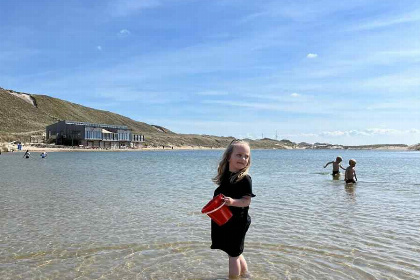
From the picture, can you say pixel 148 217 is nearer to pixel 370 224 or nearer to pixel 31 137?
pixel 370 224

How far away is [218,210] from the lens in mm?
5070

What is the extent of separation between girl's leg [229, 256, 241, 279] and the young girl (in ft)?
0.21

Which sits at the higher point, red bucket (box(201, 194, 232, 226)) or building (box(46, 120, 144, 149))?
building (box(46, 120, 144, 149))

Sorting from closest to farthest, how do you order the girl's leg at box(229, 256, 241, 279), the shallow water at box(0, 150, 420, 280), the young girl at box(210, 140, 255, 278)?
1. the young girl at box(210, 140, 255, 278)
2. the girl's leg at box(229, 256, 241, 279)
3. the shallow water at box(0, 150, 420, 280)

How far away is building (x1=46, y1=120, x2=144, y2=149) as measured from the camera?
123 meters

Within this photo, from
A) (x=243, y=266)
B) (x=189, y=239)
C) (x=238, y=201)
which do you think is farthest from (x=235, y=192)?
(x=189, y=239)

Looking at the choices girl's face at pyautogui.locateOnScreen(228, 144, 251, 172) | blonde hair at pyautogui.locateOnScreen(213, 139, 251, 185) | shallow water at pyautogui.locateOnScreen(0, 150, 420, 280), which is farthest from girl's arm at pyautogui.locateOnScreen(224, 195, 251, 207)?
shallow water at pyautogui.locateOnScreen(0, 150, 420, 280)

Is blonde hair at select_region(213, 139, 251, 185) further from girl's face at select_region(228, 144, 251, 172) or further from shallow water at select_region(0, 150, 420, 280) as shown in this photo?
shallow water at select_region(0, 150, 420, 280)

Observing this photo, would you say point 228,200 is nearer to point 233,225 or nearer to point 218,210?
point 218,210

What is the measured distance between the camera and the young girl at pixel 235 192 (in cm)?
530

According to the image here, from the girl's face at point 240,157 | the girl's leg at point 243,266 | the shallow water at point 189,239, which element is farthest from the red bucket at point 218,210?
the shallow water at point 189,239

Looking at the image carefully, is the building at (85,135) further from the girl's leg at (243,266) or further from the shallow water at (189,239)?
the girl's leg at (243,266)

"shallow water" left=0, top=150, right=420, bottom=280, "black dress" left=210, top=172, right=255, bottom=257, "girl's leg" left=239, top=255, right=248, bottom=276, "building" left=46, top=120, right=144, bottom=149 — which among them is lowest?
"shallow water" left=0, top=150, right=420, bottom=280

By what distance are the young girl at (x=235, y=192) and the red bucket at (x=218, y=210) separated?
17cm
